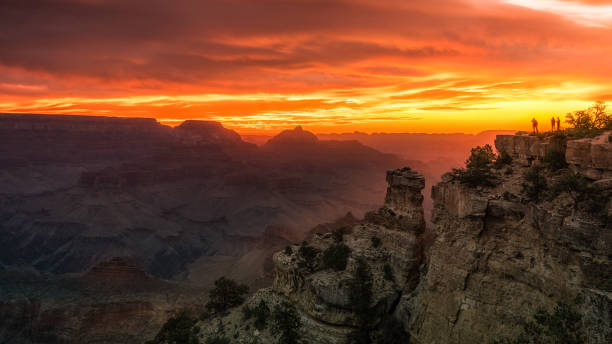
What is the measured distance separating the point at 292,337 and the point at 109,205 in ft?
410

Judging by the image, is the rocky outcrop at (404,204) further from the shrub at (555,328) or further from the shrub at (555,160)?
the shrub at (555,328)

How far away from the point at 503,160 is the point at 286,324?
18.6 m

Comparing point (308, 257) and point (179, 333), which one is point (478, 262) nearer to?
point (308, 257)

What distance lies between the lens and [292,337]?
2544 cm

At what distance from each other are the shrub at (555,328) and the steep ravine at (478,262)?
1.33 feet

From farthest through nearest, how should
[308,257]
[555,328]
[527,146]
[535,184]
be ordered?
[308,257] < [527,146] < [535,184] < [555,328]

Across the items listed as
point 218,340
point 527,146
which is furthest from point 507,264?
point 218,340

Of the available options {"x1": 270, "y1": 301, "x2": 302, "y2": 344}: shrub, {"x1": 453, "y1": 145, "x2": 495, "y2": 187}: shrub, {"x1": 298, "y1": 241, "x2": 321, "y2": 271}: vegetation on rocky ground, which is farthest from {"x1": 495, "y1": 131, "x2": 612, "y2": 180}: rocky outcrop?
{"x1": 270, "y1": 301, "x2": 302, "y2": 344}: shrub

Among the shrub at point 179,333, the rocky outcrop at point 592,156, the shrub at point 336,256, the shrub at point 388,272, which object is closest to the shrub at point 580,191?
the rocky outcrop at point 592,156

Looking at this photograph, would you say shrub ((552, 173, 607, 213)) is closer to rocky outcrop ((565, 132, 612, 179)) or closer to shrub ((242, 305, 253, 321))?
rocky outcrop ((565, 132, 612, 179))

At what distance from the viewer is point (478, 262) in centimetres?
1903

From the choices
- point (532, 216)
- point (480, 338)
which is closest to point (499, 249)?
point (532, 216)

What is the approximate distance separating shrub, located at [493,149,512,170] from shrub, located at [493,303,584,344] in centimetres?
929

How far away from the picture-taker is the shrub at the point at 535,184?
17.9m
